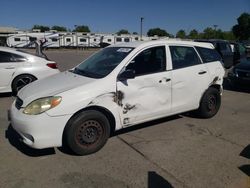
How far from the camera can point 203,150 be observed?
425 cm

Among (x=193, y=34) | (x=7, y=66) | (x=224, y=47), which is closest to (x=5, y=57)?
(x=7, y=66)

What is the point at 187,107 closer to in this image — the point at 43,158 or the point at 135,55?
the point at 135,55

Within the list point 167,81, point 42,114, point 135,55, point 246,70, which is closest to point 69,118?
point 42,114

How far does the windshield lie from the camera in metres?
4.45

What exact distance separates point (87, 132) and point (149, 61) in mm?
1661

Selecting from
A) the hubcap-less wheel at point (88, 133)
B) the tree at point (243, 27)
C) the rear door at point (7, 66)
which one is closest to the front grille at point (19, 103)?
the hubcap-less wheel at point (88, 133)

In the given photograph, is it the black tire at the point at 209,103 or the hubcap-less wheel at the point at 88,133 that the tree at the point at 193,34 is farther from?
the hubcap-less wheel at the point at 88,133

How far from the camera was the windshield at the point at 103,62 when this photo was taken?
175 inches

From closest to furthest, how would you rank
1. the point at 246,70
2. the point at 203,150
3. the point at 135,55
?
the point at 203,150 → the point at 135,55 → the point at 246,70

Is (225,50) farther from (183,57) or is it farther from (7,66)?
(7,66)

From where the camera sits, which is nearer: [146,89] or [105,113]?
[105,113]

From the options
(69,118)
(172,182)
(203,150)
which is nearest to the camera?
(172,182)

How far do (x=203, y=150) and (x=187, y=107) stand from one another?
1.24 meters

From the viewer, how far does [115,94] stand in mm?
4203
